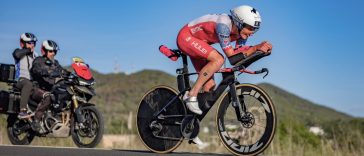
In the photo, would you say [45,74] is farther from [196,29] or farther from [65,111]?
[196,29]

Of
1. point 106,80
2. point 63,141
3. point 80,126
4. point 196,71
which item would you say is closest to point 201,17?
point 196,71

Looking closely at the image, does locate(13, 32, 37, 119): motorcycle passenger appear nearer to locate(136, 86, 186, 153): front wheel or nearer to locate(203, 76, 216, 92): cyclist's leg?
locate(136, 86, 186, 153): front wheel

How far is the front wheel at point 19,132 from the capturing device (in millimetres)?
12828

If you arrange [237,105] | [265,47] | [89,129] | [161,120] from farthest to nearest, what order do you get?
[89,129] → [161,120] → [237,105] → [265,47]

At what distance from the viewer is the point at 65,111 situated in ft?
40.9

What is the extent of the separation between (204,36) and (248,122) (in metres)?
1.37

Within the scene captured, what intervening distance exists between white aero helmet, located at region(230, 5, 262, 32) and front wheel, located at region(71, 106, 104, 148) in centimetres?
396

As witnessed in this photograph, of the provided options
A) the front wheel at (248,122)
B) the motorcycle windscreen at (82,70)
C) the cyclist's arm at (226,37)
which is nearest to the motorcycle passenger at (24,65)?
the motorcycle windscreen at (82,70)

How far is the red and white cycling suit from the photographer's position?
27.8ft

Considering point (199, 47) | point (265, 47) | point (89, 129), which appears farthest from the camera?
point (89, 129)

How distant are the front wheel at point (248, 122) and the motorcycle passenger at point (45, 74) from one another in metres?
4.64

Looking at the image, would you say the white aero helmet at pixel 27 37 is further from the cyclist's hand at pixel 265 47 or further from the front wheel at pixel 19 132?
the cyclist's hand at pixel 265 47

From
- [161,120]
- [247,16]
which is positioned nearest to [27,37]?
[161,120]

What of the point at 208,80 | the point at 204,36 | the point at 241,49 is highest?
the point at 204,36
